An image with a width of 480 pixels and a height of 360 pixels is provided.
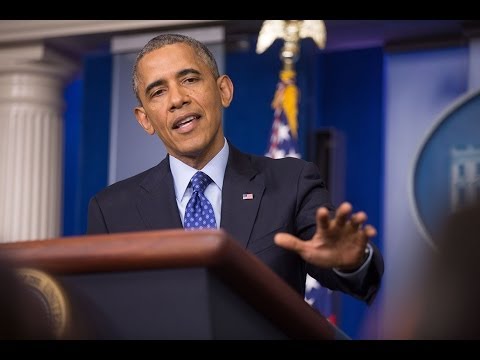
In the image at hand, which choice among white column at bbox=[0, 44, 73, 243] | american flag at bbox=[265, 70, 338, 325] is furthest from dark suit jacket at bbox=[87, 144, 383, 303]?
white column at bbox=[0, 44, 73, 243]

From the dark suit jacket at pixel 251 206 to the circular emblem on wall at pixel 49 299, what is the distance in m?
0.68

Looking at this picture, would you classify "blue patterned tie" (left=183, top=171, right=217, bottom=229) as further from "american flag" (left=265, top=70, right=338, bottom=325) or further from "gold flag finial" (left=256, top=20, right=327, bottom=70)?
"gold flag finial" (left=256, top=20, right=327, bottom=70)

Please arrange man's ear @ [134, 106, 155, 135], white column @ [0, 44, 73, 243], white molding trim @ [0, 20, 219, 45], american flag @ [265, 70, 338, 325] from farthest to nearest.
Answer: white column @ [0, 44, 73, 243], white molding trim @ [0, 20, 219, 45], american flag @ [265, 70, 338, 325], man's ear @ [134, 106, 155, 135]

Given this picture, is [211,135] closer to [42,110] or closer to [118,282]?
[118,282]

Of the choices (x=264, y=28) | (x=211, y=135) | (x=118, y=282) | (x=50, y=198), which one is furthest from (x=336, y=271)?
(x=50, y=198)

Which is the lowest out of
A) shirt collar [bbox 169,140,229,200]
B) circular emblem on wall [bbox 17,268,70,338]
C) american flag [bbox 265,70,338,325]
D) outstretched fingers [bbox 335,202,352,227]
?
circular emblem on wall [bbox 17,268,70,338]

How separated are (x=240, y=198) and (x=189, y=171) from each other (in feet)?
0.49

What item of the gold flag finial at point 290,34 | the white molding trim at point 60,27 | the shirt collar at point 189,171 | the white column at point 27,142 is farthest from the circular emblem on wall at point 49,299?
the white column at point 27,142

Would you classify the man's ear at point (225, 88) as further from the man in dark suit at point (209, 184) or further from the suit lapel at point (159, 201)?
the suit lapel at point (159, 201)

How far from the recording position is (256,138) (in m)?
4.68

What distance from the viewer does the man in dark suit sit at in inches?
66.2

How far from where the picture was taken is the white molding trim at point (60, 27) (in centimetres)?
470

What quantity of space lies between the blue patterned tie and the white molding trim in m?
3.07

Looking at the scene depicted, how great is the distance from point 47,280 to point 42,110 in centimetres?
415
